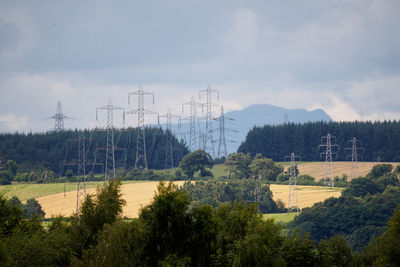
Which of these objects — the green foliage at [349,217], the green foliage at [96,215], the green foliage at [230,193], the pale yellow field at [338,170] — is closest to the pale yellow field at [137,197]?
the green foliage at [230,193]

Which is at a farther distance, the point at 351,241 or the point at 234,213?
the point at 351,241

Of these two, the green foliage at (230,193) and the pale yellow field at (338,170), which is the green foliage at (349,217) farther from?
the pale yellow field at (338,170)

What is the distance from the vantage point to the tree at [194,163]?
187 m


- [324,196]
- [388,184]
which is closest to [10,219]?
[324,196]

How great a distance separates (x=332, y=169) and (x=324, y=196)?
43913 mm

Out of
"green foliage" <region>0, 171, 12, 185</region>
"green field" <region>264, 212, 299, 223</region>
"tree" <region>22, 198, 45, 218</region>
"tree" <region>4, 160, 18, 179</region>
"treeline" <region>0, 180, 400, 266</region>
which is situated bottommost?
"green field" <region>264, 212, 299, 223</region>

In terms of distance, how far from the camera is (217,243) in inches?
1726

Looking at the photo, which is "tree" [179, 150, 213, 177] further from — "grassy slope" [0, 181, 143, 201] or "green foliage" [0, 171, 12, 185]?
"green foliage" [0, 171, 12, 185]

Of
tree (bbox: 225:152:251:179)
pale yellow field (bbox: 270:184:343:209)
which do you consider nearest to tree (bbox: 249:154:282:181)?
tree (bbox: 225:152:251:179)

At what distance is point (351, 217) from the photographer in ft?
412

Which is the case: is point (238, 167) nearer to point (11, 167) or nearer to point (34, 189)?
point (34, 189)

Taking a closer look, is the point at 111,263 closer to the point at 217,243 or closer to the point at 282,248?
the point at 217,243

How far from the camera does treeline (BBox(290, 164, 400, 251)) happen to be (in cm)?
11888

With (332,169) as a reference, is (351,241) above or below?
below
